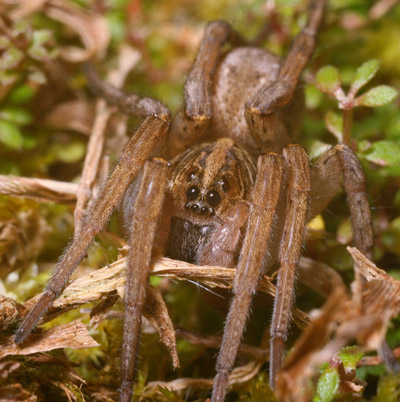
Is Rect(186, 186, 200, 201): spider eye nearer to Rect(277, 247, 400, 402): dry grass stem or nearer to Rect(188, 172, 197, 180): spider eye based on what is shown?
Rect(188, 172, 197, 180): spider eye

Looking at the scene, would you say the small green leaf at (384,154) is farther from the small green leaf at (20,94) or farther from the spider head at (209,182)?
the small green leaf at (20,94)

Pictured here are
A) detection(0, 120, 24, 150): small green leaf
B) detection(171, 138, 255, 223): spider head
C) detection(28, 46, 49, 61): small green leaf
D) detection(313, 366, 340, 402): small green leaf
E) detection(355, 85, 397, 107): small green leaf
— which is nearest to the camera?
detection(313, 366, 340, 402): small green leaf

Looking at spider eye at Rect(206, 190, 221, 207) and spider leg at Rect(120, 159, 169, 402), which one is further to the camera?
spider eye at Rect(206, 190, 221, 207)

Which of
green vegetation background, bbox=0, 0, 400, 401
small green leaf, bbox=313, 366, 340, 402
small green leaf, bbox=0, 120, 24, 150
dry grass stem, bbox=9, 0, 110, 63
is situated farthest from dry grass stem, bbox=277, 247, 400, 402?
dry grass stem, bbox=9, 0, 110, 63

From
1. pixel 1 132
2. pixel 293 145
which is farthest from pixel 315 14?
pixel 1 132

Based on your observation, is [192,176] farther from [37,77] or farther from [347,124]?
[37,77]

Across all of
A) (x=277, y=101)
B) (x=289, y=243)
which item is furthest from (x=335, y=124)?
(x=289, y=243)
